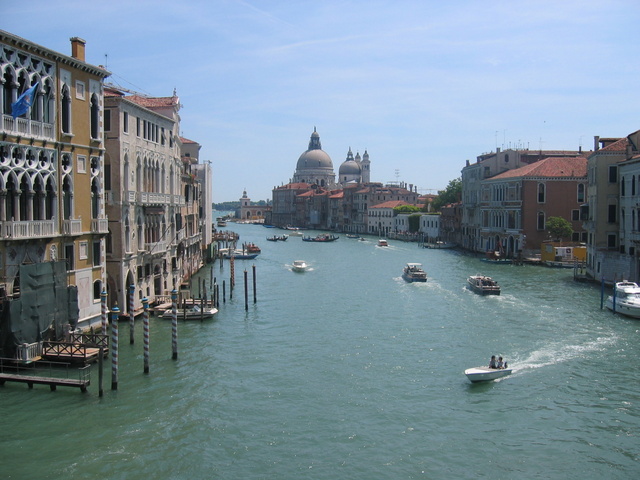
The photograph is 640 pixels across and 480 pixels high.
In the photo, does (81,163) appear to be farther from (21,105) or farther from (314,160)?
(314,160)

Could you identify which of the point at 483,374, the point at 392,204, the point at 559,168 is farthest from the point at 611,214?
the point at 392,204

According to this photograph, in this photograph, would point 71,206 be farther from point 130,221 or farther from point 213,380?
point 213,380

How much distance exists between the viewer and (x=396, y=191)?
87.6 metres

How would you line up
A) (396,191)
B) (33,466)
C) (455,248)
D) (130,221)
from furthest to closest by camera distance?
(396,191) → (455,248) → (130,221) → (33,466)

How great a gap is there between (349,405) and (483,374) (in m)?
3.23

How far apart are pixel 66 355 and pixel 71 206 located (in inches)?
148

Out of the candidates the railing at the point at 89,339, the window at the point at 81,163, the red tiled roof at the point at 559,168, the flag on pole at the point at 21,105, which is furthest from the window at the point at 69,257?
the red tiled roof at the point at 559,168

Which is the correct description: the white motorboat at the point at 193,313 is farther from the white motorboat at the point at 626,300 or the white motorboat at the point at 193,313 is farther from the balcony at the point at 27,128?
the white motorboat at the point at 626,300

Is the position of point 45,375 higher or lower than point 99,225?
lower

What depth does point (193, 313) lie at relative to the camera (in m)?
20.7

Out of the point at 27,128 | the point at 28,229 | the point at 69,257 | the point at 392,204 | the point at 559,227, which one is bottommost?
the point at 69,257

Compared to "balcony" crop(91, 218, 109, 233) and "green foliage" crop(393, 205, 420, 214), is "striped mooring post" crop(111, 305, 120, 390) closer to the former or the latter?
"balcony" crop(91, 218, 109, 233)

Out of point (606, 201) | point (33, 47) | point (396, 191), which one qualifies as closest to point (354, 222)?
point (396, 191)

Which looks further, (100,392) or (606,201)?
(606,201)
